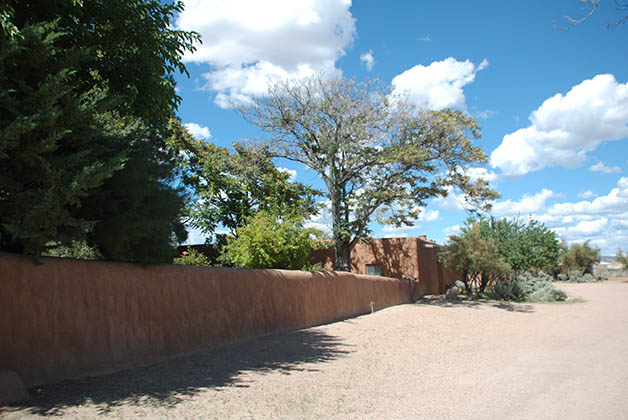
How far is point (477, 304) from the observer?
72.4 feet

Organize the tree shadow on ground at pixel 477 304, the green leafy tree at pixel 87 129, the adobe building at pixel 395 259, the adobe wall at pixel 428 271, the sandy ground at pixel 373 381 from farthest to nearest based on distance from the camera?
the adobe wall at pixel 428 271 → the adobe building at pixel 395 259 → the tree shadow on ground at pixel 477 304 → the green leafy tree at pixel 87 129 → the sandy ground at pixel 373 381

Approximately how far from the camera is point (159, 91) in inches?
371

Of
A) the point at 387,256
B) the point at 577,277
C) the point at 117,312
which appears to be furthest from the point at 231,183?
the point at 577,277

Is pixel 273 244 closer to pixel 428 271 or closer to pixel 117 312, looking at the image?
pixel 117 312

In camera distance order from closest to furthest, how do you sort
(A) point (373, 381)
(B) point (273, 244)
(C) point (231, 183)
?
(A) point (373, 381), (B) point (273, 244), (C) point (231, 183)

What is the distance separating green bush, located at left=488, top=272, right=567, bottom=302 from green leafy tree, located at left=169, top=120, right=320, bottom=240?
10.9 meters

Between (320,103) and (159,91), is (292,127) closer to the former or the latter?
(320,103)

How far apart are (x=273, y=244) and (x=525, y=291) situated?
55.0 ft

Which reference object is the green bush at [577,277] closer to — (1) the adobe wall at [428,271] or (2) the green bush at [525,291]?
(2) the green bush at [525,291]

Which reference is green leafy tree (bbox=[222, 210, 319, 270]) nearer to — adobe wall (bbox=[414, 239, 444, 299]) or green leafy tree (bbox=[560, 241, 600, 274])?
adobe wall (bbox=[414, 239, 444, 299])

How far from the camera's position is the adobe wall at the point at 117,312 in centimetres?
621

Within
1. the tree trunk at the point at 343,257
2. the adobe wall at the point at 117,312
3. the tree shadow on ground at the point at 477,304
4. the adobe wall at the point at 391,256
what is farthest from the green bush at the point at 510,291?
the adobe wall at the point at 117,312

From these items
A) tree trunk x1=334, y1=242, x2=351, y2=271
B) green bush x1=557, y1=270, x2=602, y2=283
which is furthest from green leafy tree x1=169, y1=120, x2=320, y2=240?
green bush x1=557, y1=270, x2=602, y2=283

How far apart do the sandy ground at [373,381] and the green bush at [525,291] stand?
11.8 m
